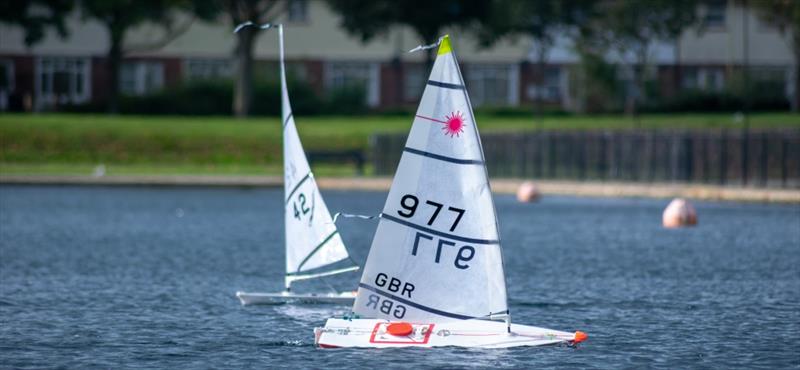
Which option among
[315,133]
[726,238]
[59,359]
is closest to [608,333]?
[59,359]

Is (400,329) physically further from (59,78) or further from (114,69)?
(59,78)

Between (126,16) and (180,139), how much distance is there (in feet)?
32.2

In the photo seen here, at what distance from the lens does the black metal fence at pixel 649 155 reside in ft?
163

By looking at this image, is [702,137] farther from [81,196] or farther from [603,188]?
[81,196]

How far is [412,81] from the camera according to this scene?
304 ft

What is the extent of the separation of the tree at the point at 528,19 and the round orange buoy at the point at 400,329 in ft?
204

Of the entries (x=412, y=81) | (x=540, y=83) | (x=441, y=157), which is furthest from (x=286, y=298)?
(x=412, y=81)

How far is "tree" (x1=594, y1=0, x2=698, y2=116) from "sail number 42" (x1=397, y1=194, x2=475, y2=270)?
A: 5978 centimetres

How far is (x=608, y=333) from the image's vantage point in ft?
65.1

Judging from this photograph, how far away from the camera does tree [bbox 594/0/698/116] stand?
253 feet

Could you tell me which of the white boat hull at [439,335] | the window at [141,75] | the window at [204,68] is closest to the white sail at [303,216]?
the white boat hull at [439,335]

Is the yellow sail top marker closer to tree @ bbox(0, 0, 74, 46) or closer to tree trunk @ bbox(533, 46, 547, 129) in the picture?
tree trunk @ bbox(533, 46, 547, 129)

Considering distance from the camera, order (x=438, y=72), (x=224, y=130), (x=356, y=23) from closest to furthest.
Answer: (x=438, y=72) < (x=224, y=130) < (x=356, y=23)

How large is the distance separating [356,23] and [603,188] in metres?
30.4
